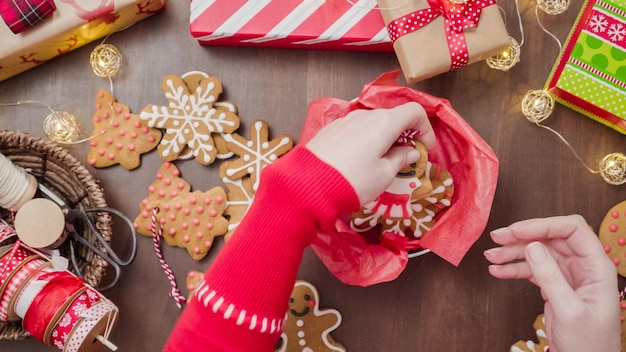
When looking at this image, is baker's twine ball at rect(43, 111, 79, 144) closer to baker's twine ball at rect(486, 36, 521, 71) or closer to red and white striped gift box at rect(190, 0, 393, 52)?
red and white striped gift box at rect(190, 0, 393, 52)

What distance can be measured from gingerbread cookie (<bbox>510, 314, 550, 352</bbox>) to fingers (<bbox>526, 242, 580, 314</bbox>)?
25cm

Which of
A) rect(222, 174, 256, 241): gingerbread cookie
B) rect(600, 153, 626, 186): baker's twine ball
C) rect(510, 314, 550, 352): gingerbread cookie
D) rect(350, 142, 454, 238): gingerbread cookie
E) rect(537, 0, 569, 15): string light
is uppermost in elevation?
rect(537, 0, 569, 15): string light

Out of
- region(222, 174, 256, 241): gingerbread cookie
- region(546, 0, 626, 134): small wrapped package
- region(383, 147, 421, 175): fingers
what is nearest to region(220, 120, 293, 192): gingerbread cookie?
region(222, 174, 256, 241): gingerbread cookie

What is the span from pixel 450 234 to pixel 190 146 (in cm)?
49

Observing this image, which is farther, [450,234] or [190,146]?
[190,146]

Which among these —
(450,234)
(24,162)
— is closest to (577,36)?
(450,234)

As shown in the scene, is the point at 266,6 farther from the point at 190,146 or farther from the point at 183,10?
the point at 190,146

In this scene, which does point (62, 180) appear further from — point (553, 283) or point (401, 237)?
point (553, 283)

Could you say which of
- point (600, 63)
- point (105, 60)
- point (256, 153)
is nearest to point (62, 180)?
point (105, 60)

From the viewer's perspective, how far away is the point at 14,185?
0.96 metres

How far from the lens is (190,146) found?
1.04 meters

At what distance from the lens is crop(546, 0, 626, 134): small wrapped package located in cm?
98

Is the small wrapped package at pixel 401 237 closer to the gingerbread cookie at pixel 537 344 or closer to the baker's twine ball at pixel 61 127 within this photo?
the gingerbread cookie at pixel 537 344

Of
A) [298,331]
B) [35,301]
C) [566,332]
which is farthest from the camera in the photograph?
[298,331]
